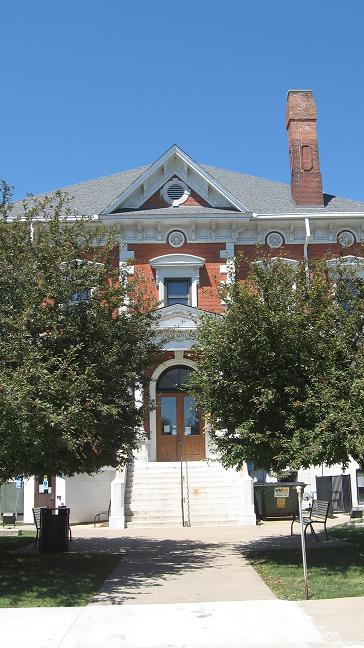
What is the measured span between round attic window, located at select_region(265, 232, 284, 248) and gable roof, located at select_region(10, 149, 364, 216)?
0.79 meters

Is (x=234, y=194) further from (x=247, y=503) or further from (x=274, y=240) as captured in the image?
(x=247, y=503)

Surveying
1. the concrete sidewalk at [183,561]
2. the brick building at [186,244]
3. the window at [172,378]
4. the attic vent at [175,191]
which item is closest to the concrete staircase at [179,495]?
the concrete sidewalk at [183,561]

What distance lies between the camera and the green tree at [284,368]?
34.5 ft

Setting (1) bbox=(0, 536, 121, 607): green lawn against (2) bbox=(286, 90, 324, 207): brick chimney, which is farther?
(2) bbox=(286, 90, 324, 207): brick chimney

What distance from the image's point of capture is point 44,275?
36.7ft

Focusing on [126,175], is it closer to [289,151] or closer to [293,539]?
[289,151]

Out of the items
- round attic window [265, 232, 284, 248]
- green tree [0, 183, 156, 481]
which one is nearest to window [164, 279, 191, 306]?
round attic window [265, 232, 284, 248]

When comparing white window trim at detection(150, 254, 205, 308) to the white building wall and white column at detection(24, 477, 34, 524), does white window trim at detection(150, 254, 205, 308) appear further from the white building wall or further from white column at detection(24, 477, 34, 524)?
white column at detection(24, 477, 34, 524)

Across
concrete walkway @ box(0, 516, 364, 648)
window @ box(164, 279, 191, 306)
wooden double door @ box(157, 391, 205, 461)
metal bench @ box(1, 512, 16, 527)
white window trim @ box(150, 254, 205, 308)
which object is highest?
white window trim @ box(150, 254, 205, 308)

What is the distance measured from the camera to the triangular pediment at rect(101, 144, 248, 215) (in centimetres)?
2233

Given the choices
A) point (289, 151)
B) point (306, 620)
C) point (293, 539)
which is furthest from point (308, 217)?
point (306, 620)

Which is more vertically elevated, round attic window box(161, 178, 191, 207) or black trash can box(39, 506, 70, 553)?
round attic window box(161, 178, 191, 207)

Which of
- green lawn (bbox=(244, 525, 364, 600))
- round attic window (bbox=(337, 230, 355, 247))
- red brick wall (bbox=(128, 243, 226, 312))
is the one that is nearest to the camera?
green lawn (bbox=(244, 525, 364, 600))

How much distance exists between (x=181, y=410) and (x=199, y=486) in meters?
3.82
